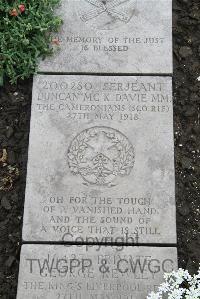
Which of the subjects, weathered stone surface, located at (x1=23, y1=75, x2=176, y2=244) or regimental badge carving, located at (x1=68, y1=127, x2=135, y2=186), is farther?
regimental badge carving, located at (x1=68, y1=127, x2=135, y2=186)

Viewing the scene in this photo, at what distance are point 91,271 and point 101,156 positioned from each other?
88cm

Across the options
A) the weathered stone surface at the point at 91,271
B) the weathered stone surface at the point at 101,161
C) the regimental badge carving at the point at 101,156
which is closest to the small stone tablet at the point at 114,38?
the weathered stone surface at the point at 101,161

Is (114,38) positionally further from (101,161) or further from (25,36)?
(101,161)

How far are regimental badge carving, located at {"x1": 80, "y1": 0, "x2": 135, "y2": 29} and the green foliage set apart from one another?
0.28m

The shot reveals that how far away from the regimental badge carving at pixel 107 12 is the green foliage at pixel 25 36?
0.28m

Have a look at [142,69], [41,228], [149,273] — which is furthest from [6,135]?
[149,273]

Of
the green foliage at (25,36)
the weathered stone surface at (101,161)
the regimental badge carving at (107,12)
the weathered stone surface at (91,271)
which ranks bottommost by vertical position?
the weathered stone surface at (91,271)

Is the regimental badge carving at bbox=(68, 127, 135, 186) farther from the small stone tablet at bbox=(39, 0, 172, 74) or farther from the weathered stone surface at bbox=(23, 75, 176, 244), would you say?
the small stone tablet at bbox=(39, 0, 172, 74)

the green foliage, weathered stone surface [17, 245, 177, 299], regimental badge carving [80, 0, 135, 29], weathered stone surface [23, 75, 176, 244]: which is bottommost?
weathered stone surface [17, 245, 177, 299]

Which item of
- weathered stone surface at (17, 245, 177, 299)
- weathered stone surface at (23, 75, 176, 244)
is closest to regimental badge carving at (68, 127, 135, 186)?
weathered stone surface at (23, 75, 176, 244)

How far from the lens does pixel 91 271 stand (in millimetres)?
4012

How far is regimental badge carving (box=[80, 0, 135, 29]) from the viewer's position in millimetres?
4859

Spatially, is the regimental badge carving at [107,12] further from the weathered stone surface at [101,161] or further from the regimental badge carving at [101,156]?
the regimental badge carving at [101,156]

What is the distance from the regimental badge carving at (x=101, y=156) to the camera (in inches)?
169
